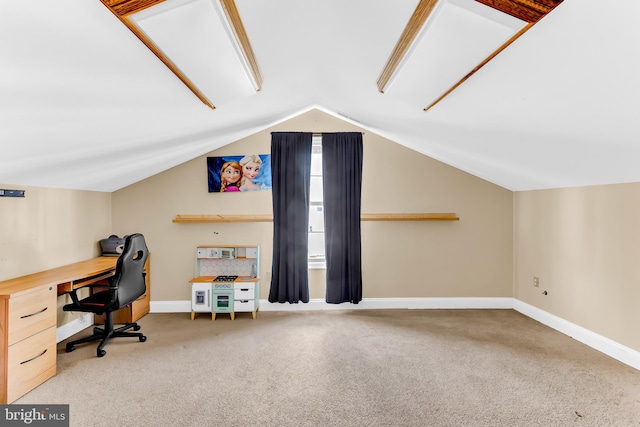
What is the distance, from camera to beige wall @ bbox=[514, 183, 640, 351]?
306cm

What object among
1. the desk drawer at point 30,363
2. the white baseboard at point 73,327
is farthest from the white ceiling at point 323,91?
the white baseboard at point 73,327

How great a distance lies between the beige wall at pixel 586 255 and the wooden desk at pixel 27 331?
16.1 ft

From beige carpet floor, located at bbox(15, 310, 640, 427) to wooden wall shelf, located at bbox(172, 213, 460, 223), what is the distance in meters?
1.33

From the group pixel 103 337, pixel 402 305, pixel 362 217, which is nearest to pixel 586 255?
pixel 402 305

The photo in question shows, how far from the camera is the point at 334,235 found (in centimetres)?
450

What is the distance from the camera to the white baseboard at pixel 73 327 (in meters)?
3.54

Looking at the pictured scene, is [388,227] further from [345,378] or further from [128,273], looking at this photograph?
[128,273]

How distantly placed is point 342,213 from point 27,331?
3.28 m

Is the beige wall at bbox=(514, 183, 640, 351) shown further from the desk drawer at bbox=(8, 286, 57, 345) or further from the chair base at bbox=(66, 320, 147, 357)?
the desk drawer at bbox=(8, 286, 57, 345)

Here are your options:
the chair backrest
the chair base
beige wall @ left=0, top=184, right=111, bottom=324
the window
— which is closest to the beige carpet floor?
the chair base

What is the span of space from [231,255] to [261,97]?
2228 mm

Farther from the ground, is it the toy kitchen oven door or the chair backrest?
the chair backrest

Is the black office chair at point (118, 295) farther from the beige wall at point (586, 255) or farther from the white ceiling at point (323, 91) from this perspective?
the beige wall at point (586, 255)

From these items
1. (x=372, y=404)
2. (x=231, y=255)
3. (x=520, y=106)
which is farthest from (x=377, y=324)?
(x=520, y=106)
